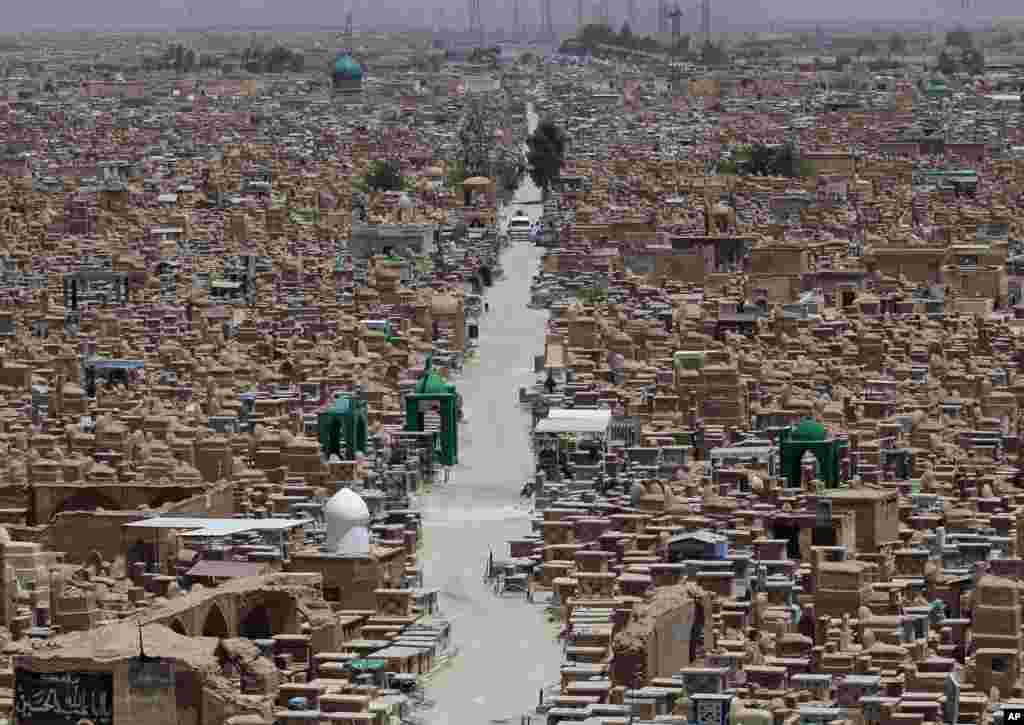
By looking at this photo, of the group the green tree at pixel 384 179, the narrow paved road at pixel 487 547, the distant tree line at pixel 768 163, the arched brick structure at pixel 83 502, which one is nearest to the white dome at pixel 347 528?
the narrow paved road at pixel 487 547

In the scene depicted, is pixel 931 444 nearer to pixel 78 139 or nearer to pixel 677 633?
pixel 677 633

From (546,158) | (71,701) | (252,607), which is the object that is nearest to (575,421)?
(252,607)

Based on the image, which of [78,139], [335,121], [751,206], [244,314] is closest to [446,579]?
[244,314]

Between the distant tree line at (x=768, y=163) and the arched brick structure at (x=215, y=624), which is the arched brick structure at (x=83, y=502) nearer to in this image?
the arched brick structure at (x=215, y=624)

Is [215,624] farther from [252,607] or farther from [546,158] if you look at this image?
Answer: [546,158]

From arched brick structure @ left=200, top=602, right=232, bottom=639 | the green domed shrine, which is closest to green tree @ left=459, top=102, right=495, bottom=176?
the green domed shrine

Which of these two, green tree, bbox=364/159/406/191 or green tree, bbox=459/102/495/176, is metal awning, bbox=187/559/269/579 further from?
green tree, bbox=459/102/495/176
